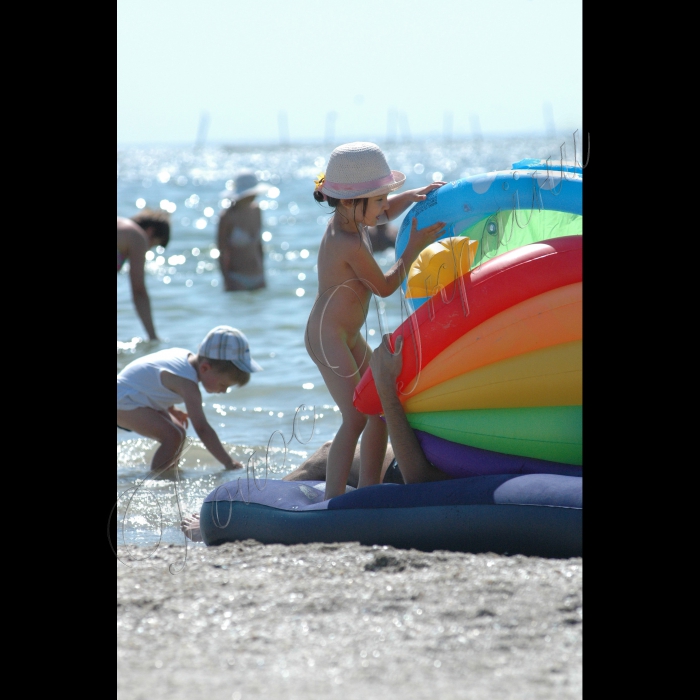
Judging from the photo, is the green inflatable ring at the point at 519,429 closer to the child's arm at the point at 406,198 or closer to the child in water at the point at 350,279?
the child in water at the point at 350,279

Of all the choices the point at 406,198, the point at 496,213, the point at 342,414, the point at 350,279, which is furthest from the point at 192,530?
the point at 496,213

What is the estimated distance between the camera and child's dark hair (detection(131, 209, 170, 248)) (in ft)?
22.9

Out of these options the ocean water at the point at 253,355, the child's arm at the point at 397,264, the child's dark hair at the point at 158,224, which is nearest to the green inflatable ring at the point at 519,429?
the ocean water at the point at 253,355

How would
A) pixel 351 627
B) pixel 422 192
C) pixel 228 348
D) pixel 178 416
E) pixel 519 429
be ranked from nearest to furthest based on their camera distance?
pixel 351 627 < pixel 519 429 < pixel 422 192 < pixel 228 348 < pixel 178 416

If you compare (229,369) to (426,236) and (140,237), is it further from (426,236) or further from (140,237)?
(140,237)

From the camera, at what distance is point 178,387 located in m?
4.93

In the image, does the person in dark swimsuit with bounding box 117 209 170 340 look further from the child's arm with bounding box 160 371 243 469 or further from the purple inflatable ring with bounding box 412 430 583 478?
the purple inflatable ring with bounding box 412 430 583 478

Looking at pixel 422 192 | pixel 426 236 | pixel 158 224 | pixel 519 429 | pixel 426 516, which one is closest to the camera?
pixel 426 516

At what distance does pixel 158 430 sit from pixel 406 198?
2149 millimetres

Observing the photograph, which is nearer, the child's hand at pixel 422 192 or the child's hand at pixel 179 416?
the child's hand at pixel 422 192

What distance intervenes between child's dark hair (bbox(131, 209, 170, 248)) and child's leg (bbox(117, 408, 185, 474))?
7.01ft

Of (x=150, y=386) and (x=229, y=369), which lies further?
(x=150, y=386)

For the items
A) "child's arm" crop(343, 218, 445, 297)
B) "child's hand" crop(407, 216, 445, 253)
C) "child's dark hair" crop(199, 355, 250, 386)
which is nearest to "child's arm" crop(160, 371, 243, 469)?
"child's dark hair" crop(199, 355, 250, 386)

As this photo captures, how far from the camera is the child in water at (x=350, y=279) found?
11.6ft
